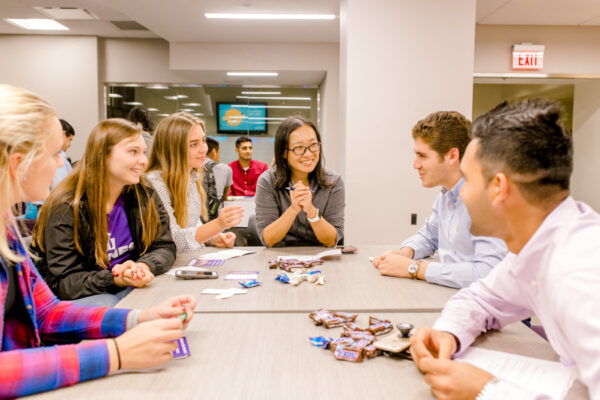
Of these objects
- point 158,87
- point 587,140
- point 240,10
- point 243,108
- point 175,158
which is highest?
point 240,10

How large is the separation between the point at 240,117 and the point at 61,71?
303 cm

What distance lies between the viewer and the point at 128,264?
1.89m

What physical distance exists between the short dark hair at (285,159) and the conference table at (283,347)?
87 cm

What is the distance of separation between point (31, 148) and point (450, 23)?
13.2 feet

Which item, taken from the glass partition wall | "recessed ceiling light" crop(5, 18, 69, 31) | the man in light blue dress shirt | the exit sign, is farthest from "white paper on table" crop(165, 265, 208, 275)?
the glass partition wall

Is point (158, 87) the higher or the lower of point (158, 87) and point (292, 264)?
the higher

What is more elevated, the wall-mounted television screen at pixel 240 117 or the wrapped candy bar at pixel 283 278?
the wall-mounted television screen at pixel 240 117

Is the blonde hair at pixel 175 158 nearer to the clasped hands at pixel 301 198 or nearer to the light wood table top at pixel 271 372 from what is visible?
the clasped hands at pixel 301 198

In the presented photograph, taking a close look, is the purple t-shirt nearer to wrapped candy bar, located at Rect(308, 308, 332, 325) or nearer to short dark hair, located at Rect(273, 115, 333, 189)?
short dark hair, located at Rect(273, 115, 333, 189)

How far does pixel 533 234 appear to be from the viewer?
3.48ft

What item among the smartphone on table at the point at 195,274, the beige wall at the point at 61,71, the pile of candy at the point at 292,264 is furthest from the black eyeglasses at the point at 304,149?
the beige wall at the point at 61,71

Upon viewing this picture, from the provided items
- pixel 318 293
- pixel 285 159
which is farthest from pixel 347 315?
pixel 285 159

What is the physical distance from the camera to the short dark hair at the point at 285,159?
271 cm

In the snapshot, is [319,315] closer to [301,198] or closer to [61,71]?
[301,198]
